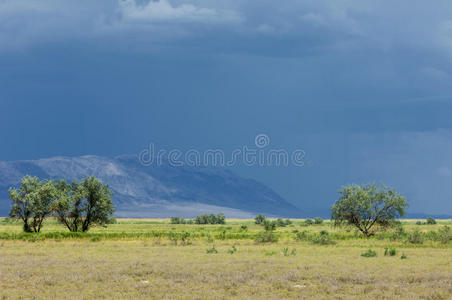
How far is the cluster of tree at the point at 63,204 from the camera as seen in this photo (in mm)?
79812

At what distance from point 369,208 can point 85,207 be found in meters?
41.2

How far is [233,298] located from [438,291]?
978 cm

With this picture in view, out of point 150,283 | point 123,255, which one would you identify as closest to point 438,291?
point 150,283

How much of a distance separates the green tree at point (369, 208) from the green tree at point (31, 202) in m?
41.2

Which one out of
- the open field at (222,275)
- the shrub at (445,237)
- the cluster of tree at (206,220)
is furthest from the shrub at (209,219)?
the open field at (222,275)

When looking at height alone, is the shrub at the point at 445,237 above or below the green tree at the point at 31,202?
below

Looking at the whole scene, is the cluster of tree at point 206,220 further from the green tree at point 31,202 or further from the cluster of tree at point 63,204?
the green tree at point 31,202

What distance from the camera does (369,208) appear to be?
75375 millimetres

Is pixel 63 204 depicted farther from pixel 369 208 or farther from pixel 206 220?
pixel 206 220

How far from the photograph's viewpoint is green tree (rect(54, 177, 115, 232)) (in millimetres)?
81188

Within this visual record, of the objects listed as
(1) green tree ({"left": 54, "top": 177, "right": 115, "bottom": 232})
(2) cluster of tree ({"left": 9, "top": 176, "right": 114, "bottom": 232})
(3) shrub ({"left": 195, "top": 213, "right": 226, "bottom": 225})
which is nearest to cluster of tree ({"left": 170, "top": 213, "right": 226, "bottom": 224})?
(3) shrub ({"left": 195, "top": 213, "right": 226, "bottom": 225})

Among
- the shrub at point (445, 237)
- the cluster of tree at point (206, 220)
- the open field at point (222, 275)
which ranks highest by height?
the cluster of tree at point (206, 220)

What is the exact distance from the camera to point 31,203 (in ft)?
258

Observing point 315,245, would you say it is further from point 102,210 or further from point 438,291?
point 102,210
